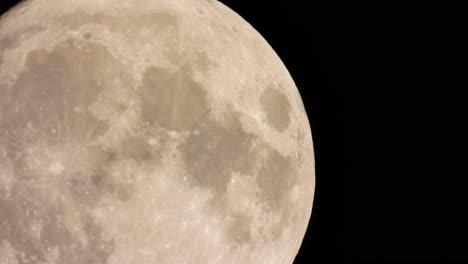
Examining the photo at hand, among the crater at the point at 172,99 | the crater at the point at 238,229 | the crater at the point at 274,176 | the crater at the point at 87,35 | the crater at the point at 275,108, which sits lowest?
the crater at the point at 238,229

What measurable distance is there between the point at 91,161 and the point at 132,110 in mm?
335

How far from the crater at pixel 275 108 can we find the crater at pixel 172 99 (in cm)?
46

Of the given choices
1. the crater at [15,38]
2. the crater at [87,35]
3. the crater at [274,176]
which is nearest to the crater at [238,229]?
the crater at [274,176]

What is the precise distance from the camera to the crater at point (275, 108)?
11.4 ft

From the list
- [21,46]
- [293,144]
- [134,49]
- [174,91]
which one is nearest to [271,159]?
[293,144]

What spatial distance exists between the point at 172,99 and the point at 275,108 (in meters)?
→ 0.75

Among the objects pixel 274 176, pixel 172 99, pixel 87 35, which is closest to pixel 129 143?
pixel 172 99

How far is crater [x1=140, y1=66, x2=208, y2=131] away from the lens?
3.03 metres

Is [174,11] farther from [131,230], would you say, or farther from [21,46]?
[131,230]

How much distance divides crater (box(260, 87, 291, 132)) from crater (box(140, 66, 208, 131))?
1.52 feet

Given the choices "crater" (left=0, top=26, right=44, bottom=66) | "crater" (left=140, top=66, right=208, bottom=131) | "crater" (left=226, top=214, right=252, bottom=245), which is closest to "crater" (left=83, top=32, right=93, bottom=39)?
"crater" (left=0, top=26, right=44, bottom=66)

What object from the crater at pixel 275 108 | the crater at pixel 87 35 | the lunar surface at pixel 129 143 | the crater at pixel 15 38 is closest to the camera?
the lunar surface at pixel 129 143

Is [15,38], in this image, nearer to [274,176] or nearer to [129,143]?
[129,143]

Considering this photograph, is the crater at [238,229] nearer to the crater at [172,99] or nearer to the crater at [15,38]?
the crater at [172,99]
